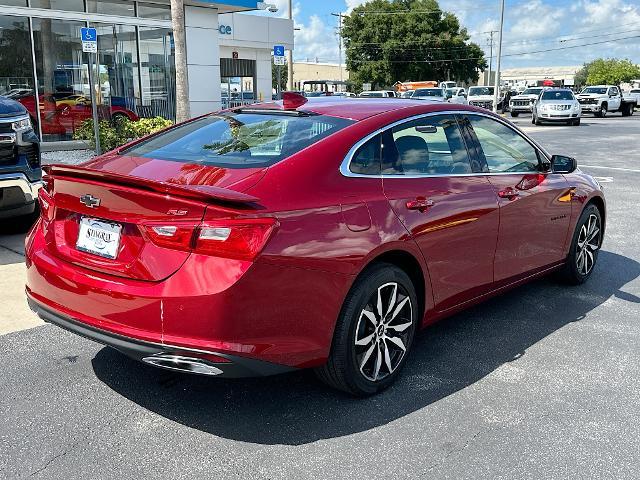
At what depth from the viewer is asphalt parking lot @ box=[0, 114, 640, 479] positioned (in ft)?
9.68

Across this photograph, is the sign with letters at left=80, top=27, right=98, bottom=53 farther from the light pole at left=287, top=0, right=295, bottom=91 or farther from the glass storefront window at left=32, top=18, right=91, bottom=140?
the light pole at left=287, top=0, right=295, bottom=91

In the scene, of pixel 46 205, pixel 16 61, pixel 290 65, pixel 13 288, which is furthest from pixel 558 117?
pixel 46 205

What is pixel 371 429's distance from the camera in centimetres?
326

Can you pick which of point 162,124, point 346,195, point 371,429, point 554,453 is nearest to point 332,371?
point 371,429

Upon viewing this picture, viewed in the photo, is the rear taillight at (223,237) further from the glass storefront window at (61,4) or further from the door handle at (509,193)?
the glass storefront window at (61,4)

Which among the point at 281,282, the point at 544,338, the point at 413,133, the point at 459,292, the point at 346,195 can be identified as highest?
the point at 413,133

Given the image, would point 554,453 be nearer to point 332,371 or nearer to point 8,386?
point 332,371

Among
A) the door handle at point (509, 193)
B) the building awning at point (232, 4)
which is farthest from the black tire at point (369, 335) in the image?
the building awning at point (232, 4)

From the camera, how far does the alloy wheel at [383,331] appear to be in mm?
3479

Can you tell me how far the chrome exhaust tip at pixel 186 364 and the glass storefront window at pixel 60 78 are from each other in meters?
13.1

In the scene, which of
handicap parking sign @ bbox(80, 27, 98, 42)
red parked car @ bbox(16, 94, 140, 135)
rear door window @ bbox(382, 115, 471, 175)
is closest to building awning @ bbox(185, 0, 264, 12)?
red parked car @ bbox(16, 94, 140, 135)

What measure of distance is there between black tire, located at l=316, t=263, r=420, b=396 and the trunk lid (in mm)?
833

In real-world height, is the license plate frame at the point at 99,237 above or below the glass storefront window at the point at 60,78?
below

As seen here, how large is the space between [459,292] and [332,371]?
3.88 ft
